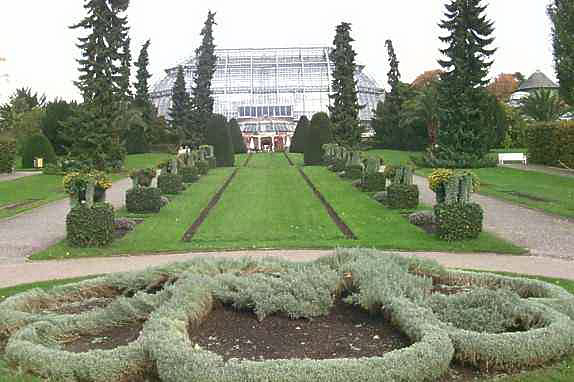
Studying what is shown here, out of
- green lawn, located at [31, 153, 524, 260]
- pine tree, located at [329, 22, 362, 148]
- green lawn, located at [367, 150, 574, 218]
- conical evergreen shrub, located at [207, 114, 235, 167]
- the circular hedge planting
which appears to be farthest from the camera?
conical evergreen shrub, located at [207, 114, 235, 167]

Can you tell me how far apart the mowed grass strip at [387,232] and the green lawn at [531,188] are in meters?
4.51

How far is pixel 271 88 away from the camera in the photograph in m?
78.3

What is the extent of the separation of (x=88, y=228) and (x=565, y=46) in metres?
24.4

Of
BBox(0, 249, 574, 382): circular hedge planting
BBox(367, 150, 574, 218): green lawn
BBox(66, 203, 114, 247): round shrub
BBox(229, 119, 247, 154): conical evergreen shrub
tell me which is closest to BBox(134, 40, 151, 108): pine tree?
BBox(229, 119, 247, 154): conical evergreen shrub

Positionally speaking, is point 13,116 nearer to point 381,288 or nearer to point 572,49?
point 572,49

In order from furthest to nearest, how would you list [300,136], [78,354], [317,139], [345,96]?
[300,136], [317,139], [345,96], [78,354]

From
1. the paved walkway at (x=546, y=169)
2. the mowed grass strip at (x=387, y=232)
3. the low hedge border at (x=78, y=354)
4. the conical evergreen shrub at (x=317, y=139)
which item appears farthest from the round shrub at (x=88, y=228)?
the conical evergreen shrub at (x=317, y=139)

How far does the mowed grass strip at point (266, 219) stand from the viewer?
12983 millimetres

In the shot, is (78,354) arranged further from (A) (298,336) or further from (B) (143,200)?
(B) (143,200)

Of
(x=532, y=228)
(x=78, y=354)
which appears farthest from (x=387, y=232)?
(x=78, y=354)

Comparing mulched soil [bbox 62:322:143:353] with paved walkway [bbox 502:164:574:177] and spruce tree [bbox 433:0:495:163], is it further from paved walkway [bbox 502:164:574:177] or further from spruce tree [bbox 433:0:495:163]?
spruce tree [bbox 433:0:495:163]

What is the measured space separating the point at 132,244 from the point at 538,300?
8.40m

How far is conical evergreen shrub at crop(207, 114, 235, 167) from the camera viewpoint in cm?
3866

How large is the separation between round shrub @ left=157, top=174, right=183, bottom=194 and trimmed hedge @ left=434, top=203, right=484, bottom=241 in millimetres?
12499
